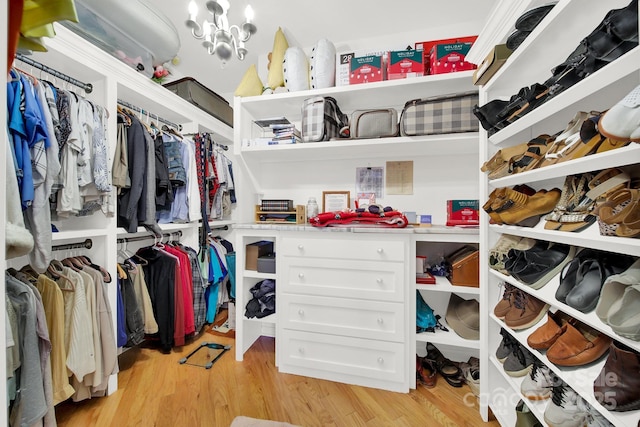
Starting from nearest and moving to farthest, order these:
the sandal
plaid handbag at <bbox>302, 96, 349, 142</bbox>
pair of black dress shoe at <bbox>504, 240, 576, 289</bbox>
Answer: pair of black dress shoe at <bbox>504, 240, 576, 289</bbox>
the sandal
plaid handbag at <bbox>302, 96, 349, 142</bbox>

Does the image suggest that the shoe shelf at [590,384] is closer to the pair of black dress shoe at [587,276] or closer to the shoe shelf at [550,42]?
the pair of black dress shoe at [587,276]

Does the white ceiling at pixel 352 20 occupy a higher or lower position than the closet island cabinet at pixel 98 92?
higher

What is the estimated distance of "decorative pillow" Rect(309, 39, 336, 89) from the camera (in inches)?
68.4

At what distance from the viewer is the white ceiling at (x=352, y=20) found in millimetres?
1764

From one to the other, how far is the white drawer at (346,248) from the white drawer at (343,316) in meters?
0.26

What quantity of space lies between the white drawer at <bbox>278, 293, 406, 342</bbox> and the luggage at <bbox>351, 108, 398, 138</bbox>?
102 cm

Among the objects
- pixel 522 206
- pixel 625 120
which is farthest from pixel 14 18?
pixel 522 206

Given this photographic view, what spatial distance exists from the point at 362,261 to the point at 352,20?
1.71 meters

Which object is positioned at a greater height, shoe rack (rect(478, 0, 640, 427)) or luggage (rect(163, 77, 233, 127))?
luggage (rect(163, 77, 233, 127))

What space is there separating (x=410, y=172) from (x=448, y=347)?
1277 millimetres

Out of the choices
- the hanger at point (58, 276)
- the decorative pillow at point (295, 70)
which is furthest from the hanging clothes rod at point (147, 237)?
the decorative pillow at point (295, 70)

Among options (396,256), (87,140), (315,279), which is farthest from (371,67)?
(87,140)

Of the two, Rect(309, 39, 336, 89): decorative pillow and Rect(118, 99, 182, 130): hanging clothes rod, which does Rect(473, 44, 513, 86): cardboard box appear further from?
Rect(118, 99, 182, 130): hanging clothes rod

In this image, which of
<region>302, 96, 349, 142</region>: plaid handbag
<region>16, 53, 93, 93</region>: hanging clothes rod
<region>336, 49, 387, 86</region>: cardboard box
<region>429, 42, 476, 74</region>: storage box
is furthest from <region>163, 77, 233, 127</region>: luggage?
<region>429, 42, 476, 74</region>: storage box
